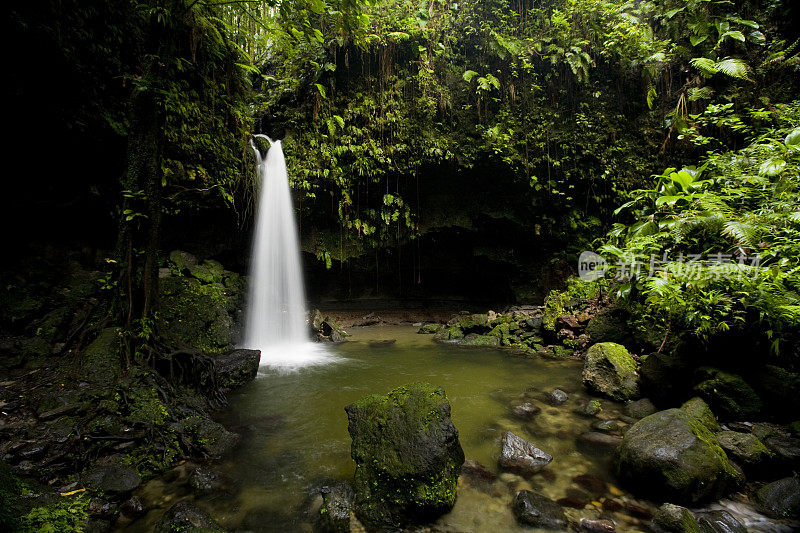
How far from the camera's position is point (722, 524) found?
2482 millimetres

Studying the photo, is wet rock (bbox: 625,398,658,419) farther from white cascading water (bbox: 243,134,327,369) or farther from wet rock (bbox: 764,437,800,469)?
white cascading water (bbox: 243,134,327,369)

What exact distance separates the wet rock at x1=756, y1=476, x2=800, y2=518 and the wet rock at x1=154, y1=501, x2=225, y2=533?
438cm

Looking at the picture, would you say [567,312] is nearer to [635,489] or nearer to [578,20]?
[635,489]

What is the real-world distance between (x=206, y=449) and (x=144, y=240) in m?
2.89

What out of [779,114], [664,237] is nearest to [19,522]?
[664,237]

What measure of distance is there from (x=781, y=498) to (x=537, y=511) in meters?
2.02

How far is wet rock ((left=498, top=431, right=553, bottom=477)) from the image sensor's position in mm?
3381

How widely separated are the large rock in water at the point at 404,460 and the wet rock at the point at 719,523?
6.09ft

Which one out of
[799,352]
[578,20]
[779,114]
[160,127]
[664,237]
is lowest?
[799,352]

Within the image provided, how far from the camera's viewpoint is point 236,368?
578 centimetres

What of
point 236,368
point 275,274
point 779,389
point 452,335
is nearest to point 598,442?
point 779,389

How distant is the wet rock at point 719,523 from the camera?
8.05 feet

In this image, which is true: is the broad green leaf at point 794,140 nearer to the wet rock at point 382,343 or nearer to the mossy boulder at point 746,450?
the mossy boulder at point 746,450

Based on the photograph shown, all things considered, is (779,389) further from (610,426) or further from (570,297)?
(570,297)
